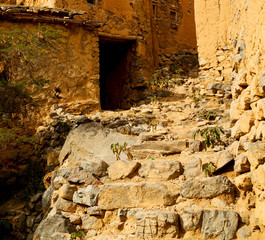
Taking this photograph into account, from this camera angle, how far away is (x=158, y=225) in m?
3.48

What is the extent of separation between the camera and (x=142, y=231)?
350 cm

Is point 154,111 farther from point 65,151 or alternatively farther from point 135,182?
point 135,182

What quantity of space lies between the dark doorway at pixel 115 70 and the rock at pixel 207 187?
771cm

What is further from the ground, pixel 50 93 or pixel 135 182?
pixel 50 93

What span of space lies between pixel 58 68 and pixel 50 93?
2.38 ft

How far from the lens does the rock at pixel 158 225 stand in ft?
11.3

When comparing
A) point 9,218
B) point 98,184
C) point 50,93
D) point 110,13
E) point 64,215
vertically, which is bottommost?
point 9,218

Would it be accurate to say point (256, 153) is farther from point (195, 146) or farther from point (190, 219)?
point (195, 146)

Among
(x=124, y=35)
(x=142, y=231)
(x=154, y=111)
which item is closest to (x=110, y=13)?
(x=124, y=35)

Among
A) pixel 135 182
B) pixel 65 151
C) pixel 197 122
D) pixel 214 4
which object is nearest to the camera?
pixel 135 182

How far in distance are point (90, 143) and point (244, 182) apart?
9.21 feet

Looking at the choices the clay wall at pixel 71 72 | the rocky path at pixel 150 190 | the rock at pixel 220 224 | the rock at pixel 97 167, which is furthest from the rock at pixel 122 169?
the clay wall at pixel 71 72

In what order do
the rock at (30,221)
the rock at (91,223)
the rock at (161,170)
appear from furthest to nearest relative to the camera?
the rock at (30,221) < the rock at (161,170) < the rock at (91,223)

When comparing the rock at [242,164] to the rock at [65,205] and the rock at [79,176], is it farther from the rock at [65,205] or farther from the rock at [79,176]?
the rock at [65,205]
